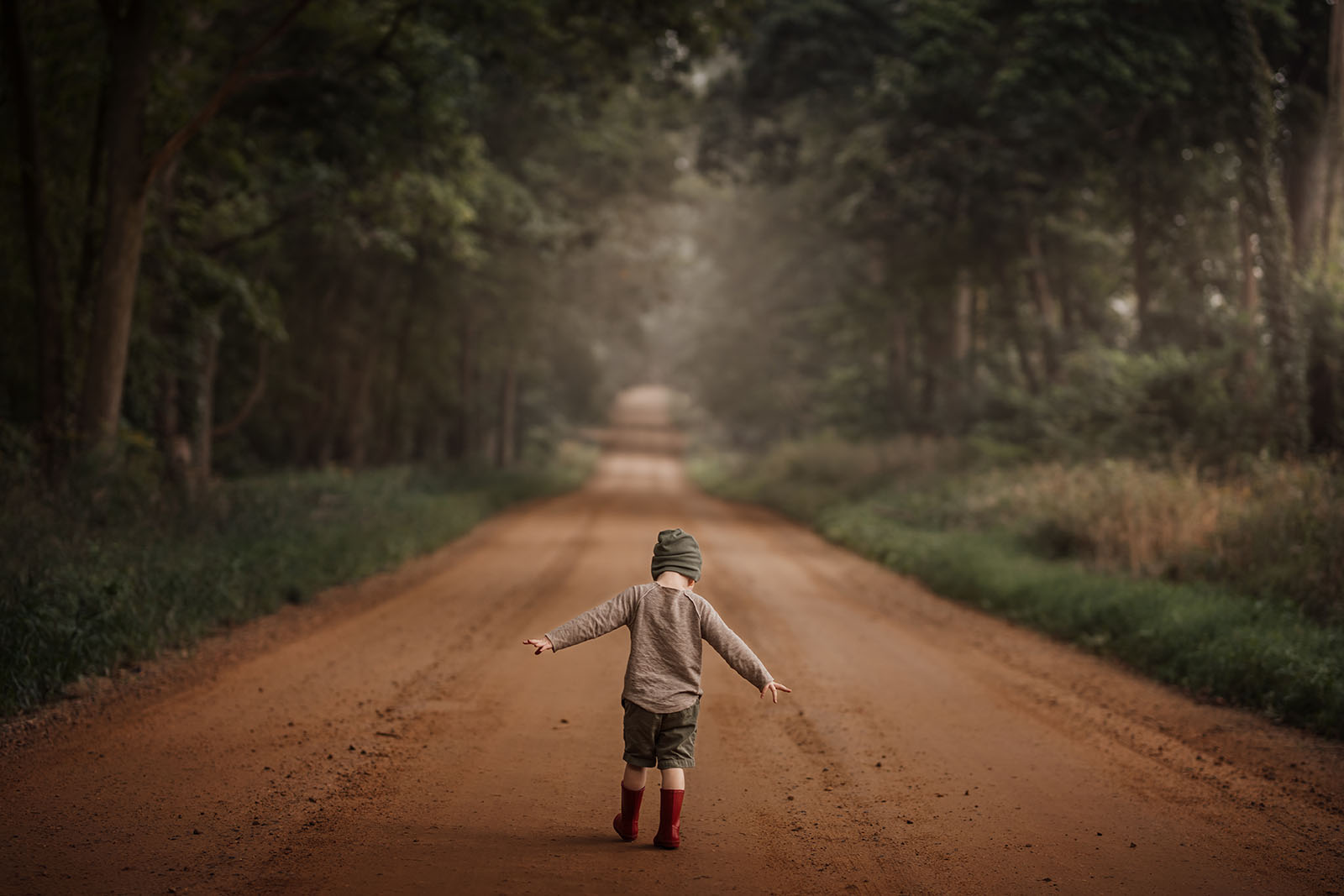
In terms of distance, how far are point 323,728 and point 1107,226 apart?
22574 mm

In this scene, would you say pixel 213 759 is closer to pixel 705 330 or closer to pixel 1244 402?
pixel 1244 402

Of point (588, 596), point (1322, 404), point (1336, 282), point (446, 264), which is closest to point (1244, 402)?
point (1322, 404)

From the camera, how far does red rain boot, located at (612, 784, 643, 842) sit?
4.71m

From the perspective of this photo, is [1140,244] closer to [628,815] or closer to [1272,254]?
[1272,254]

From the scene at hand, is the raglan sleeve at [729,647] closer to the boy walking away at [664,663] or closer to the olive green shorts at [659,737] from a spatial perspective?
the boy walking away at [664,663]

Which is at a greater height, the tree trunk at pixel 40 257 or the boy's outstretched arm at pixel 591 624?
the tree trunk at pixel 40 257

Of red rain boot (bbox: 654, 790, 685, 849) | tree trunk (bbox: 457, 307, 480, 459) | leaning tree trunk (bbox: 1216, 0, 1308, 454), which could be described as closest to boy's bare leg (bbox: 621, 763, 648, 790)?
red rain boot (bbox: 654, 790, 685, 849)

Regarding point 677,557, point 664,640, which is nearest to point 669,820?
point 664,640

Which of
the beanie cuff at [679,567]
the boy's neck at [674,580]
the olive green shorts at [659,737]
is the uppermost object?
the beanie cuff at [679,567]

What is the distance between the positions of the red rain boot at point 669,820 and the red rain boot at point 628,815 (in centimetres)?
12

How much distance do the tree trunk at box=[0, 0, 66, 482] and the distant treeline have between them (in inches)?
561

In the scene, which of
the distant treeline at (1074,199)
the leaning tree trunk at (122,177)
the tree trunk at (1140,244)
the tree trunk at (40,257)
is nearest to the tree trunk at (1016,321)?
the distant treeline at (1074,199)

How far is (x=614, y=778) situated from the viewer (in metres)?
5.75

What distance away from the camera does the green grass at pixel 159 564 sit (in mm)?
7328
